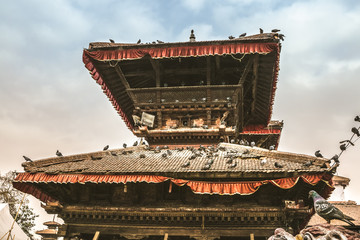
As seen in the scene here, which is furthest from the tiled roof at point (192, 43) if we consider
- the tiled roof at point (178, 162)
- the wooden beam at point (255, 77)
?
the tiled roof at point (178, 162)

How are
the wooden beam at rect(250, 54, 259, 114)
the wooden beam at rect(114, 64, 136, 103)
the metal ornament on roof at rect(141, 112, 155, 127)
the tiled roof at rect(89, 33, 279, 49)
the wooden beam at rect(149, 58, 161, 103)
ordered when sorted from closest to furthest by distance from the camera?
the tiled roof at rect(89, 33, 279, 49) < the wooden beam at rect(250, 54, 259, 114) < the metal ornament on roof at rect(141, 112, 155, 127) < the wooden beam at rect(149, 58, 161, 103) < the wooden beam at rect(114, 64, 136, 103)

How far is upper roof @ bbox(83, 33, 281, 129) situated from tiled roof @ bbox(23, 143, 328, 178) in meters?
2.96

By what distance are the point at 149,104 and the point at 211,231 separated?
613 centimetres

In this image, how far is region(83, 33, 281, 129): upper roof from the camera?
11.0 m

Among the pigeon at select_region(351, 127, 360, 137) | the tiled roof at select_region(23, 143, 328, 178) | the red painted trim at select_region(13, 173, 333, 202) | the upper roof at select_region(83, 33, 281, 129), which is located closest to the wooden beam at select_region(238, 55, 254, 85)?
the upper roof at select_region(83, 33, 281, 129)

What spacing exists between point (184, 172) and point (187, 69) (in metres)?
6.36

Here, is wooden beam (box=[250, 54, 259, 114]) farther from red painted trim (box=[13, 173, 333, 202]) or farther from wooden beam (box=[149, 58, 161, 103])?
red painted trim (box=[13, 173, 333, 202])

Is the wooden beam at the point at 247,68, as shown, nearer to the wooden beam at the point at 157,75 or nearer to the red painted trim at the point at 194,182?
the wooden beam at the point at 157,75

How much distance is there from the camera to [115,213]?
804 cm

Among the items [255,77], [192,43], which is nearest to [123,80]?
[192,43]

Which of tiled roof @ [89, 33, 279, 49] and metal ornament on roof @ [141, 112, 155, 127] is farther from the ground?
tiled roof @ [89, 33, 279, 49]

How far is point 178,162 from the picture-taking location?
8.41m

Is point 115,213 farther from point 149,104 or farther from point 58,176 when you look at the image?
point 149,104

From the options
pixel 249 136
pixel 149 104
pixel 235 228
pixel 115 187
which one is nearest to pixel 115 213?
pixel 115 187
